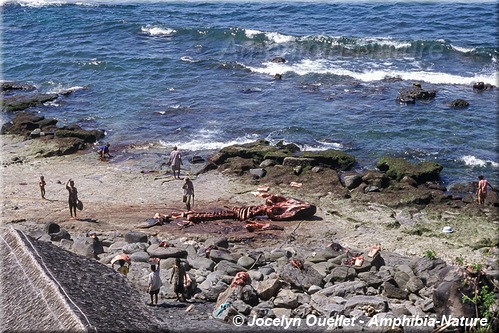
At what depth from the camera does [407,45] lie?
140ft

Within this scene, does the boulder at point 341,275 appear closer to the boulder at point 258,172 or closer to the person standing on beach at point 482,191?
Answer: the person standing on beach at point 482,191

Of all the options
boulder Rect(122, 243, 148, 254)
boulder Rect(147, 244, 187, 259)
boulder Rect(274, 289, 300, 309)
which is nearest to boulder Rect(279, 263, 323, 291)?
boulder Rect(274, 289, 300, 309)

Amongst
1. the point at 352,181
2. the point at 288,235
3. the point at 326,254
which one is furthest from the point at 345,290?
the point at 352,181

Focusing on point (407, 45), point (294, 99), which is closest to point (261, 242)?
point (294, 99)

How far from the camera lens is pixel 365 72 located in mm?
38781

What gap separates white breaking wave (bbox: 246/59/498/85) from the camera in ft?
119

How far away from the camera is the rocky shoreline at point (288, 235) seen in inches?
581

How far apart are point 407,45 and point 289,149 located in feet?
62.2

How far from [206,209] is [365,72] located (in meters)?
20.0

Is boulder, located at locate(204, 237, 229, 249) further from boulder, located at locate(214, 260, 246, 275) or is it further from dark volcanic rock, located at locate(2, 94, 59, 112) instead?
dark volcanic rock, located at locate(2, 94, 59, 112)

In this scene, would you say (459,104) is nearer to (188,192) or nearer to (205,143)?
(205,143)

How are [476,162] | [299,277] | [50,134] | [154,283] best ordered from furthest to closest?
[50,134], [476,162], [299,277], [154,283]

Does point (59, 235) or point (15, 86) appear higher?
point (15, 86)

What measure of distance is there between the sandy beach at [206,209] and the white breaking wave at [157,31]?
81.1ft
